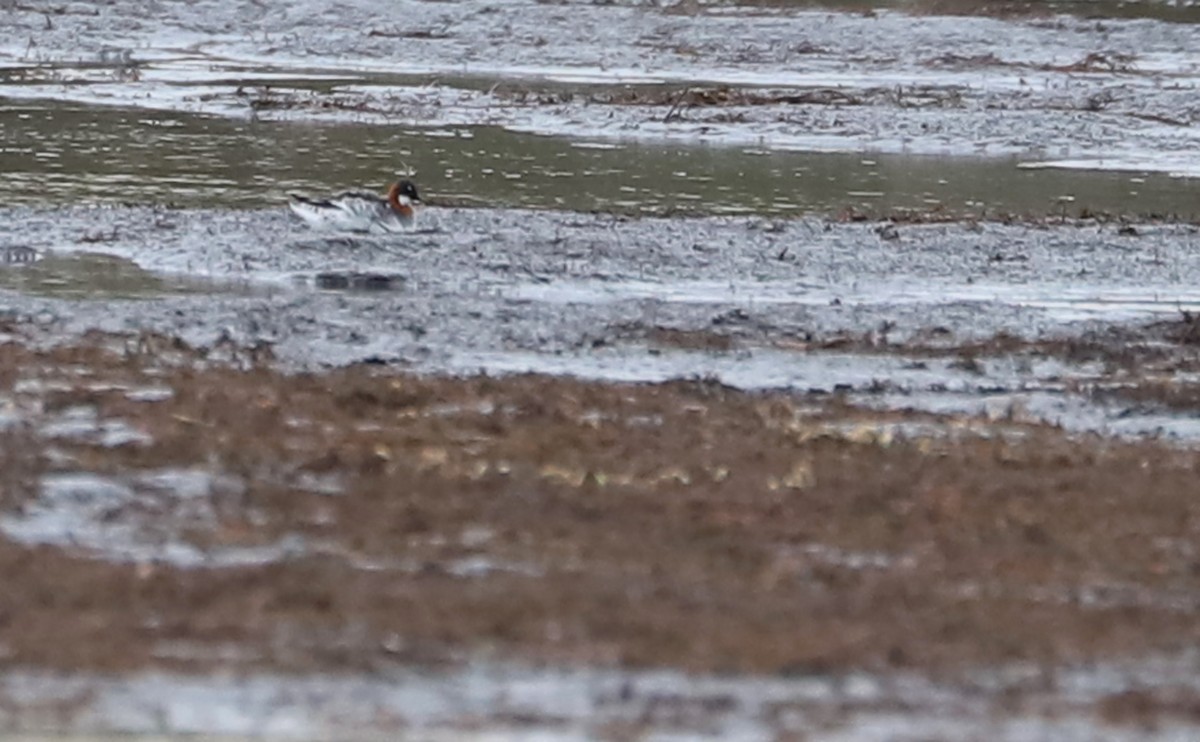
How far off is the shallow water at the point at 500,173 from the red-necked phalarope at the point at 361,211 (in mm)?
1993

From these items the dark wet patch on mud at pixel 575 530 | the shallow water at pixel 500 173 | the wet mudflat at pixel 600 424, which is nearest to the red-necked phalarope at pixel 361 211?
the wet mudflat at pixel 600 424

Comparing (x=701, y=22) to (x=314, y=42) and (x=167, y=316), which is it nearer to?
(x=314, y=42)

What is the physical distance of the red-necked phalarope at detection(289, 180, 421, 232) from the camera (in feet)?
54.1

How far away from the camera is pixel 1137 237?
1788cm

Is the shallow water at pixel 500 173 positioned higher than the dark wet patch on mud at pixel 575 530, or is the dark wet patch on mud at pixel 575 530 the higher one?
the dark wet patch on mud at pixel 575 530

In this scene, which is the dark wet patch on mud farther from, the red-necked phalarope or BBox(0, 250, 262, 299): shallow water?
the red-necked phalarope

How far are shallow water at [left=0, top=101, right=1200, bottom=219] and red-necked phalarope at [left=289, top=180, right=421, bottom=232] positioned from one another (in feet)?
6.54

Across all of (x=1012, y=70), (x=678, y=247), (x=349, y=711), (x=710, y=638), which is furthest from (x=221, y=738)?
(x=1012, y=70)

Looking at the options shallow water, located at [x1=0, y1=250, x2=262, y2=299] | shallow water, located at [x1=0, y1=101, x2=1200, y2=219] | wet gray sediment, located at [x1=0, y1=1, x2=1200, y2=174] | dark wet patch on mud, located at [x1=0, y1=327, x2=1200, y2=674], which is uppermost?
dark wet patch on mud, located at [x1=0, y1=327, x2=1200, y2=674]

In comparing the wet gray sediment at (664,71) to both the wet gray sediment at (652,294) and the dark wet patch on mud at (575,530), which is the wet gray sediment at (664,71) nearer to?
the wet gray sediment at (652,294)

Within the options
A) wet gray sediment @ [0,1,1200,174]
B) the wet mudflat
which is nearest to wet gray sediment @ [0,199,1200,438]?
the wet mudflat

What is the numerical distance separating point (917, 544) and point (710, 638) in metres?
1.48

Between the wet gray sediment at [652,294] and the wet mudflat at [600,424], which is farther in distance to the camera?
the wet gray sediment at [652,294]

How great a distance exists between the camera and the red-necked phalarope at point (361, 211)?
54.1ft
